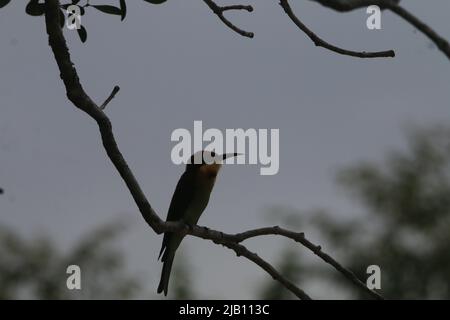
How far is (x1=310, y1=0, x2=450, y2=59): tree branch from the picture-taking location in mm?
2182

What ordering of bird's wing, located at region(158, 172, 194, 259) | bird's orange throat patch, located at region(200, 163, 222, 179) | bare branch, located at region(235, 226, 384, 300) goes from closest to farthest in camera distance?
1. bare branch, located at region(235, 226, 384, 300)
2. bird's wing, located at region(158, 172, 194, 259)
3. bird's orange throat patch, located at region(200, 163, 222, 179)

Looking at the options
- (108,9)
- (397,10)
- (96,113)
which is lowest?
(96,113)

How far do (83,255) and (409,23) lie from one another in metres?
16.8

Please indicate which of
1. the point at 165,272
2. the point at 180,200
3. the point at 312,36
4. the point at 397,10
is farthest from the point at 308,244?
the point at 180,200

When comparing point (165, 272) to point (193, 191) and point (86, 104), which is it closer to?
point (193, 191)

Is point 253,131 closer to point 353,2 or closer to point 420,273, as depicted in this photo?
point 353,2

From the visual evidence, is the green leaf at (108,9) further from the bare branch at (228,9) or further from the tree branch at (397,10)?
A: the tree branch at (397,10)

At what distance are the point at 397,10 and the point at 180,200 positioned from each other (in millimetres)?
3531

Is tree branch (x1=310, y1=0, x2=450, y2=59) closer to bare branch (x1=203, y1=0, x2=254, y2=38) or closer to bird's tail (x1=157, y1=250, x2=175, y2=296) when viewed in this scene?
bare branch (x1=203, y1=0, x2=254, y2=38)

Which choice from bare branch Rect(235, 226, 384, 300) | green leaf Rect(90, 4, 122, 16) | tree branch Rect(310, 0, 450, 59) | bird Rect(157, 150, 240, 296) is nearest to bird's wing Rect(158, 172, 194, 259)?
bird Rect(157, 150, 240, 296)

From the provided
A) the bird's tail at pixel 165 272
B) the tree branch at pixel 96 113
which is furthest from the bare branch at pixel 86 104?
the bird's tail at pixel 165 272

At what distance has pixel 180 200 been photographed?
565cm

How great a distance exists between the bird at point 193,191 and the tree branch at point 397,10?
3175mm
